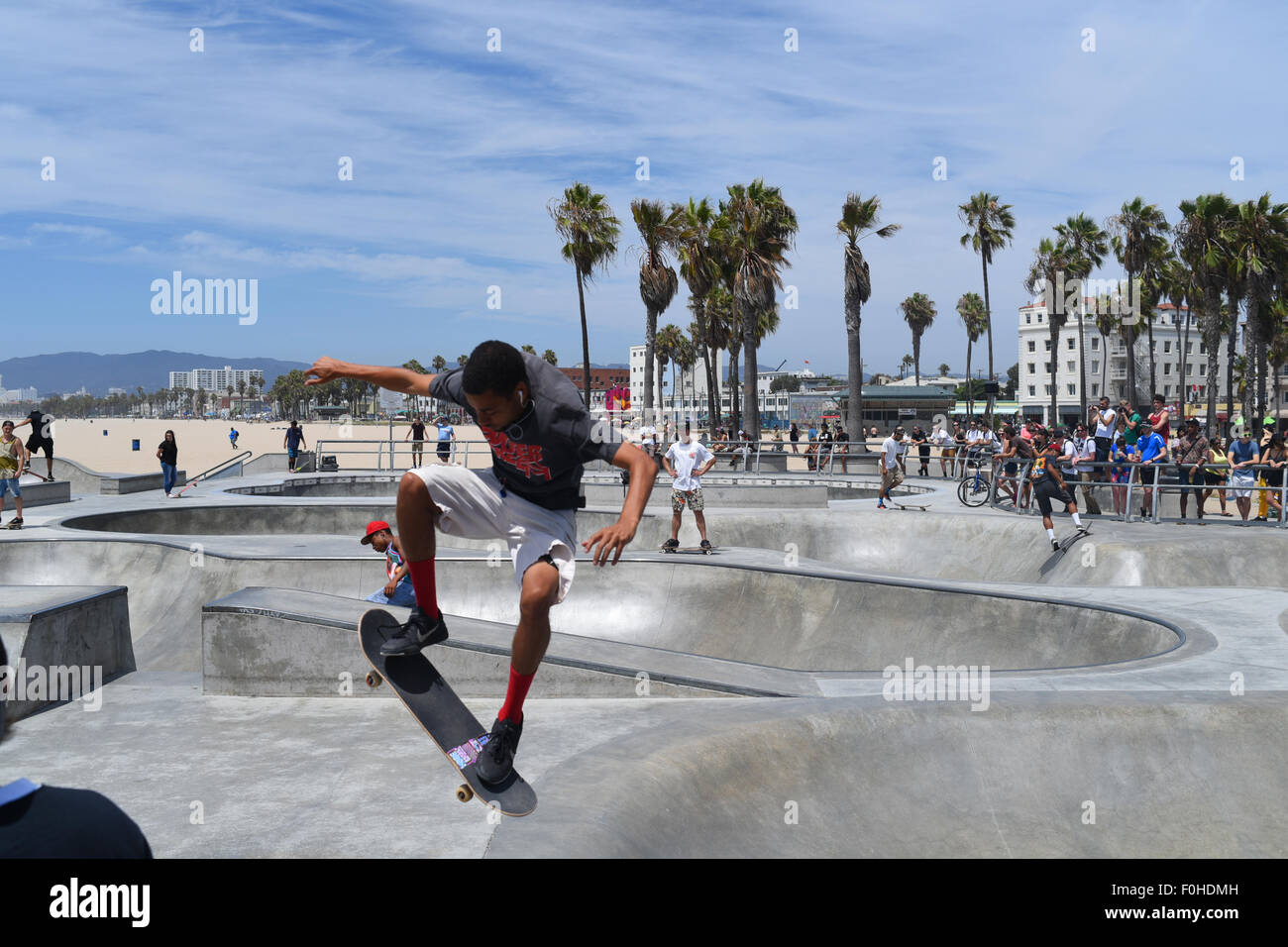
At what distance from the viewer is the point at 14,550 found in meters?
14.3

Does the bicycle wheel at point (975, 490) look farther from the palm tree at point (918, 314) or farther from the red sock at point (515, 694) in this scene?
the palm tree at point (918, 314)

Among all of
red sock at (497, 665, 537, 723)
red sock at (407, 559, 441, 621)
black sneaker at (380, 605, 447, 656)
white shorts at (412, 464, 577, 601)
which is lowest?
red sock at (497, 665, 537, 723)

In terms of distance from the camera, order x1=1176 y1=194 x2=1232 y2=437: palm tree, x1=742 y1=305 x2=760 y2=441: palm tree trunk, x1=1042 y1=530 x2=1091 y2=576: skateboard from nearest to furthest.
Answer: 1. x1=1042 y1=530 x2=1091 y2=576: skateboard
2. x1=742 y1=305 x2=760 y2=441: palm tree trunk
3. x1=1176 y1=194 x2=1232 y2=437: palm tree

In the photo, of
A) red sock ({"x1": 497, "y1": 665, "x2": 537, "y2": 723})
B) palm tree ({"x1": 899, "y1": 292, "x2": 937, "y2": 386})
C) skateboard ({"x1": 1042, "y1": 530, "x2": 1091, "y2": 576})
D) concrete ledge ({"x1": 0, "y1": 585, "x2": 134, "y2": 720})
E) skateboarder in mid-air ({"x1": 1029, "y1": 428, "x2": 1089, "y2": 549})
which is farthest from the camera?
palm tree ({"x1": 899, "y1": 292, "x2": 937, "y2": 386})

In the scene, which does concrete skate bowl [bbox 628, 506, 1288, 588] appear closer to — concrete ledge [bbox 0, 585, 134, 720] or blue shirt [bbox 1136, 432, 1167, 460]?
blue shirt [bbox 1136, 432, 1167, 460]

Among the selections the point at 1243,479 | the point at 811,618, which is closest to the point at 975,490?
the point at 1243,479

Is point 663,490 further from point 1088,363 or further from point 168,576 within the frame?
point 1088,363

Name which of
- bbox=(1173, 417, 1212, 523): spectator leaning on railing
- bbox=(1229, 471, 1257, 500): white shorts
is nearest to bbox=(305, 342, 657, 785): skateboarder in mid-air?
bbox=(1229, 471, 1257, 500): white shorts

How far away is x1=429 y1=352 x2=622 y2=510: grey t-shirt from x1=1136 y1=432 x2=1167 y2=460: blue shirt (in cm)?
1575

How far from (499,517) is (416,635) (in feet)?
2.66

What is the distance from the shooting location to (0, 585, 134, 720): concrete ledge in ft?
23.1
